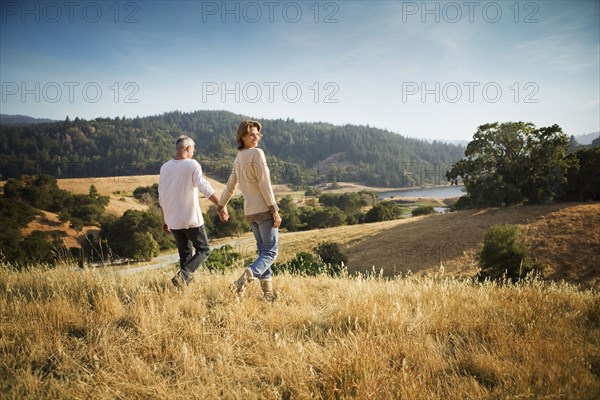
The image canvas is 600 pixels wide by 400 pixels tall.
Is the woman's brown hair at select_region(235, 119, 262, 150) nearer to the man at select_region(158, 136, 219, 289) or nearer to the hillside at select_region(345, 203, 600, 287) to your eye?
the man at select_region(158, 136, 219, 289)

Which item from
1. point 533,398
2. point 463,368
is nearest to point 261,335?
point 463,368

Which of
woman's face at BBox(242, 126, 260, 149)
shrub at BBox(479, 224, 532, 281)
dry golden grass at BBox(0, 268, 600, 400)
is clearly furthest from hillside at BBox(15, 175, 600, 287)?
woman's face at BBox(242, 126, 260, 149)

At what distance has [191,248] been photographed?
512 cm

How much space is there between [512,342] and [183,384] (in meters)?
3.00

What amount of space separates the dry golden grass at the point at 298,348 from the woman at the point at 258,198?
0.57 metres

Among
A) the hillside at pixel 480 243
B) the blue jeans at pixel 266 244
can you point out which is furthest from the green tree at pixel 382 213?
the blue jeans at pixel 266 244

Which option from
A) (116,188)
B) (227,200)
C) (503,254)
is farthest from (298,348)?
(116,188)

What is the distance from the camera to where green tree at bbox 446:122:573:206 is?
123 feet

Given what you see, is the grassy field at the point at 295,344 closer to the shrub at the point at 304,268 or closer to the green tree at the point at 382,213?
the shrub at the point at 304,268

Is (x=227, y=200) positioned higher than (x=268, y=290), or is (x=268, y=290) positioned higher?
(x=227, y=200)

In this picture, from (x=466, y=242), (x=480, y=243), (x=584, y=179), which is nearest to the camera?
(x=480, y=243)

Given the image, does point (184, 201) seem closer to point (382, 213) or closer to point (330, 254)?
point (330, 254)

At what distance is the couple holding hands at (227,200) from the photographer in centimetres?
435

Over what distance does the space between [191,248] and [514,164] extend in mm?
46885
